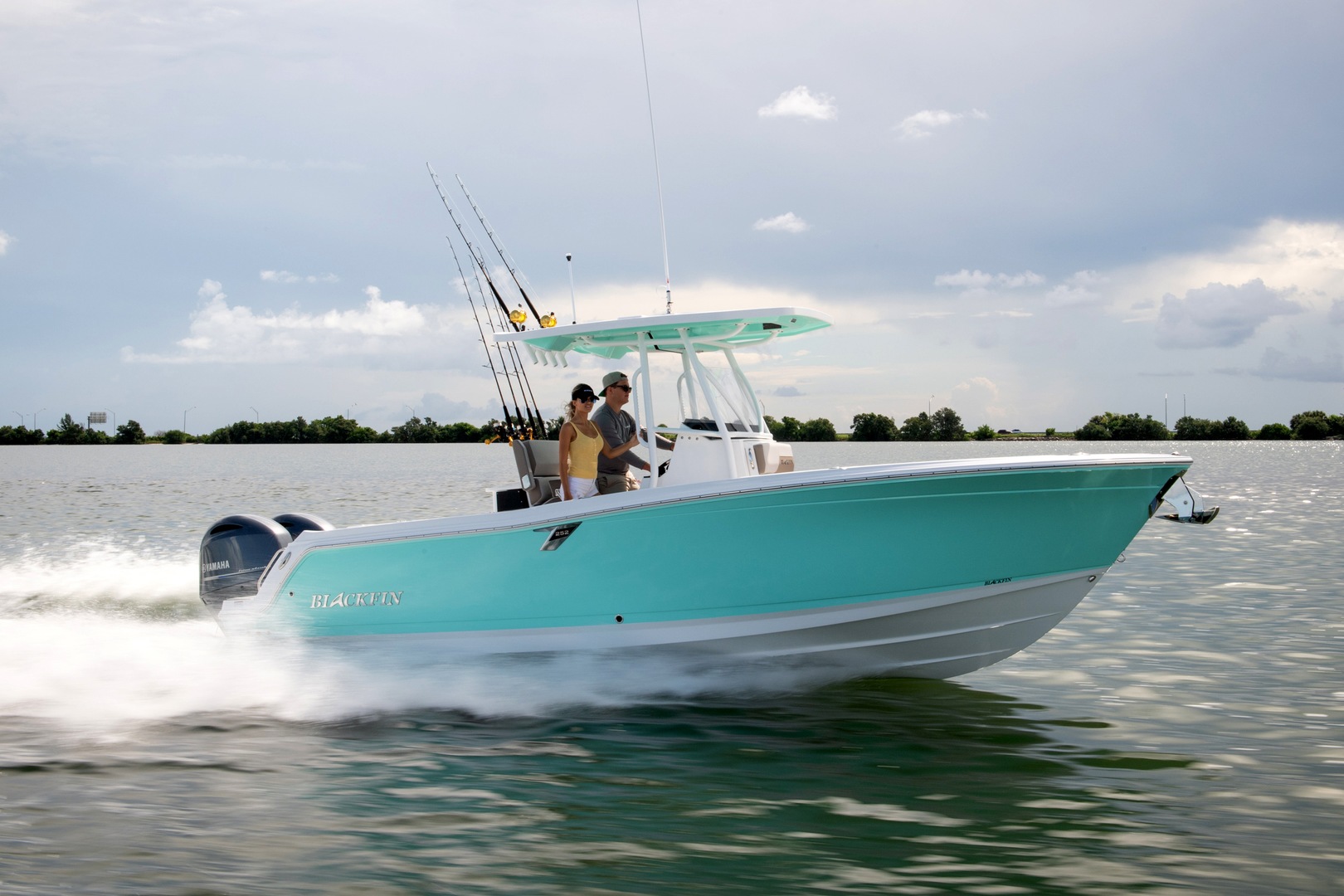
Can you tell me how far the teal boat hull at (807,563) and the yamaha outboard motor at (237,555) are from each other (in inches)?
57.3

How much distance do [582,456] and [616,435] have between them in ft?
0.97

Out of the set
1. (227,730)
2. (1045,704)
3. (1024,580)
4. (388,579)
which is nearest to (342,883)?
(227,730)

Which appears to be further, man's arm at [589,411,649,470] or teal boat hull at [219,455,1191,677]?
man's arm at [589,411,649,470]

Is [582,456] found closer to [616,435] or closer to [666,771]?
Result: [616,435]

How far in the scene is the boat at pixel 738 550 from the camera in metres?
6.18

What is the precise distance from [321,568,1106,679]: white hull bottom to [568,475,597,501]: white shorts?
914 millimetres

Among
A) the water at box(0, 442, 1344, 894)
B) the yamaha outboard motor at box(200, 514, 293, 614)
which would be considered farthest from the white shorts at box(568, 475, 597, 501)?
the yamaha outboard motor at box(200, 514, 293, 614)

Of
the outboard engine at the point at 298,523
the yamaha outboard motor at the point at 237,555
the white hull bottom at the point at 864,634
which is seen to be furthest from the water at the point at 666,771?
the outboard engine at the point at 298,523

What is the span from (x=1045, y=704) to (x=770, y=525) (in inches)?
96.9

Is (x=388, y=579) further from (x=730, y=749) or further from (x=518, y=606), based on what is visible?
(x=730, y=749)

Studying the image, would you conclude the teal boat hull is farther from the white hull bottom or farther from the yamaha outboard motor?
the yamaha outboard motor

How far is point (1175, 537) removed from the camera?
1705cm

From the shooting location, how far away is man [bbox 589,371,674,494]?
7.05m

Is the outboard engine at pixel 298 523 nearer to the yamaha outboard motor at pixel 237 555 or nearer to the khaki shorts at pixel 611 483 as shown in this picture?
the yamaha outboard motor at pixel 237 555
